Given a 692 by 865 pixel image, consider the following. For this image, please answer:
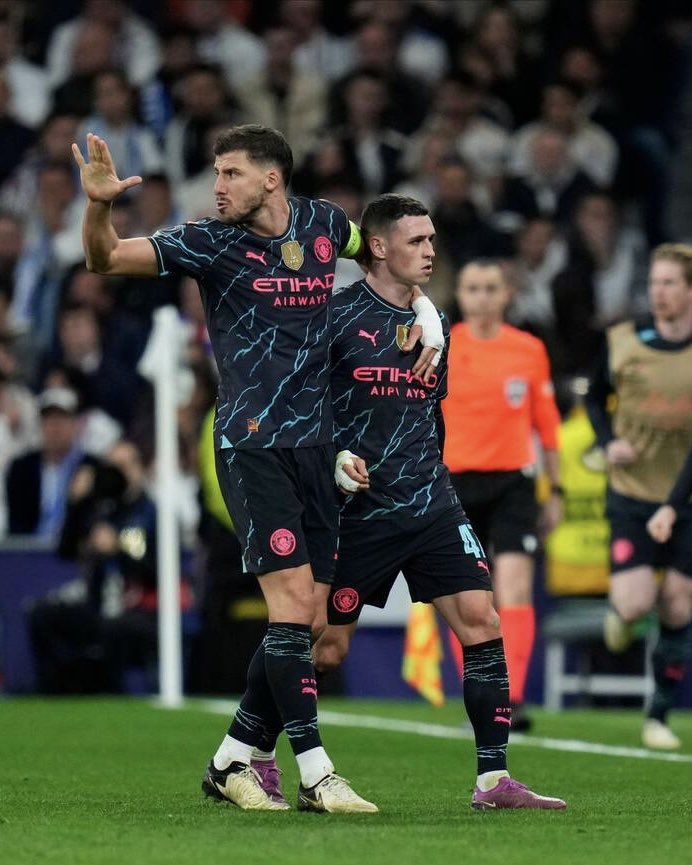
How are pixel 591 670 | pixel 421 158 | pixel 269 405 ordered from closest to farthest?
pixel 269 405 < pixel 591 670 < pixel 421 158

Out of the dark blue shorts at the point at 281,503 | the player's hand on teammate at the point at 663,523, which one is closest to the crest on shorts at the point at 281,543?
the dark blue shorts at the point at 281,503

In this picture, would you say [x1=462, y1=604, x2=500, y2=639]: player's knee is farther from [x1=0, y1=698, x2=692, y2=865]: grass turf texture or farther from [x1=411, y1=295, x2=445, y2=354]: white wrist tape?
[x1=411, y1=295, x2=445, y2=354]: white wrist tape

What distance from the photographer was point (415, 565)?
6895 mm

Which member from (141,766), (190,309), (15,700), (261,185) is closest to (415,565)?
(261,185)

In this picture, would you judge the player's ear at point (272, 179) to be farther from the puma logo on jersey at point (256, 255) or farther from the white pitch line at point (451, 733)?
the white pitch line at point (451, 733)

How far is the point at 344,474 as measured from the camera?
6727mm

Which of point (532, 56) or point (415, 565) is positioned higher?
point (532, 56)

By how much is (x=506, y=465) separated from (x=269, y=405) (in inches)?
174

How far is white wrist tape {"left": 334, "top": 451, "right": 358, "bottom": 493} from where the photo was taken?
22.0 feet

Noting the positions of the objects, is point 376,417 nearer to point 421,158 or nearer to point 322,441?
point 322,441

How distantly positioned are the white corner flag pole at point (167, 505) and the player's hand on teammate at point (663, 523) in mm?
4511

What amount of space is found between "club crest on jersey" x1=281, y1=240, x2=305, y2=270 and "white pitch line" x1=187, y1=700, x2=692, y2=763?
3.33m

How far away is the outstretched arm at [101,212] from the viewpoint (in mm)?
6281

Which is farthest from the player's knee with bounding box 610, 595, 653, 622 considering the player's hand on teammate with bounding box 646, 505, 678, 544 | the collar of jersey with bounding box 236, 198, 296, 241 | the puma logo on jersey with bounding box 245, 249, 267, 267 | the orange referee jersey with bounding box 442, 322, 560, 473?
the puma logo on jersey with bounding box 245, 249, 267, 267
